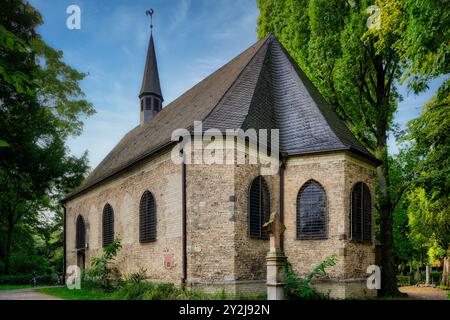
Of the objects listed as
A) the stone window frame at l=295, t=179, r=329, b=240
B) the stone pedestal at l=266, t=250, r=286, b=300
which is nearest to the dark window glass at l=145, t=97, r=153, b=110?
the stone window frame at l=295, t=179, r=329, b=240

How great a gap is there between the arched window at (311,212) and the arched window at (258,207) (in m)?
1.17

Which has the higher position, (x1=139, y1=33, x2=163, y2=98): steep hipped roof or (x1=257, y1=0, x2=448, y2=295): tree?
(x1=139, y1=33, x2=163, y2=98): steep hipped roof

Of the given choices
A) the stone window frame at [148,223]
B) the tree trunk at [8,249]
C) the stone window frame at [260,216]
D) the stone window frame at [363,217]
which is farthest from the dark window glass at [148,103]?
the stone window frame at [363,217]

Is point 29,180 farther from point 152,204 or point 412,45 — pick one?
point 412,45

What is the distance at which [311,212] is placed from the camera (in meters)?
13.8

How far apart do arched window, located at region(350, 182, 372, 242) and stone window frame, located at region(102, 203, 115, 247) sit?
10.6 meters

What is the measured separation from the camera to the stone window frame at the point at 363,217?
45.1 ft

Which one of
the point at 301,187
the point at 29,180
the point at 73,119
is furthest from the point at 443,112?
the point at 73,119

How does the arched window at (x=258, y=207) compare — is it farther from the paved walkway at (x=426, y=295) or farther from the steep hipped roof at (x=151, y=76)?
the steep hipped roof at (x=151, y=76)

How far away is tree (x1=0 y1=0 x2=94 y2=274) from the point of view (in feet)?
52.7

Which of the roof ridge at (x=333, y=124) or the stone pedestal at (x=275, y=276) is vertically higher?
the roof ridge at (x=333, y=124)

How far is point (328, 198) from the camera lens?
1362 cm

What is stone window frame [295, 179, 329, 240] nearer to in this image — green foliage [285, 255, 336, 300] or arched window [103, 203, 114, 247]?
green foliage [285, 255, 336, 300]

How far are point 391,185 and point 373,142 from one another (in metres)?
2.39
